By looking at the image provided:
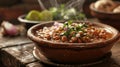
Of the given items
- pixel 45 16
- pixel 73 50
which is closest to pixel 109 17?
pixel 45 16

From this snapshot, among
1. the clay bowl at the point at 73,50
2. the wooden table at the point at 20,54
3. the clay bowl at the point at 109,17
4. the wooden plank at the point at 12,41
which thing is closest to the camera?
the clay bowl at the point at 73,50

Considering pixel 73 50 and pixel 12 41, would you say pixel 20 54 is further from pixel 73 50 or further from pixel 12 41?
pixel 73 50

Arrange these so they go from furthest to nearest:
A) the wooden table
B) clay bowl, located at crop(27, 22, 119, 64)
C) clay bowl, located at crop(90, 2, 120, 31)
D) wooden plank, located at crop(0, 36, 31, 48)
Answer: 1. clay bowl, located at crop(90, 2, 120, 31)
2. wooden plank, located at crop(0, 36, 31, 48)
3. the wooden table
4. clay bowl, located at crop(27, 22, 119, 64)

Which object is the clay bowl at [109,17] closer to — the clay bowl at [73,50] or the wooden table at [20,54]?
the wooden table at [20,54]

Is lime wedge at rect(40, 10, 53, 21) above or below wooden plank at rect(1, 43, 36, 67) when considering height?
above

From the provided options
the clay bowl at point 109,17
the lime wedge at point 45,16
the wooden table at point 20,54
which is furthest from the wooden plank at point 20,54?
the clay bowl at point 109,17

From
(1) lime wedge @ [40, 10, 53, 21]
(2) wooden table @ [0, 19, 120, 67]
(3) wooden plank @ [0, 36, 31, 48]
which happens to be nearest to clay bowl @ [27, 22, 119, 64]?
(2) wooden table @ [0, 19, 120, 67]

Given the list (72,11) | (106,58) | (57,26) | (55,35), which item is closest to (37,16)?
(72,11)

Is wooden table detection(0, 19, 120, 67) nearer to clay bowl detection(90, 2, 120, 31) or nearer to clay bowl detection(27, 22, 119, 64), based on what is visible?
clay bowl detection(27, 22, 119, 64)

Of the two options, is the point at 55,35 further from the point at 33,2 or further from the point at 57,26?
the point at 33,2
